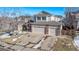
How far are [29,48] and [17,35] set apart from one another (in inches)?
8.8

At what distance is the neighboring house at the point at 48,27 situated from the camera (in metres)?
2.35

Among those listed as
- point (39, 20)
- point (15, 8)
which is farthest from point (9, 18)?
point (39, 20)

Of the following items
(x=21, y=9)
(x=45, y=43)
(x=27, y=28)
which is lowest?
(x=45, y=43)

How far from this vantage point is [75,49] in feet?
7.77

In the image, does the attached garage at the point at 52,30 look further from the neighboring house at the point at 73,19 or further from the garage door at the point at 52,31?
the neighboring house at the point at 73,19

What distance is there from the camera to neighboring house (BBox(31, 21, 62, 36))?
2.35 m

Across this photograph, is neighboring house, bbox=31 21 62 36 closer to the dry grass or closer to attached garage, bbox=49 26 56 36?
attached garage, bbox=49 26 56 36

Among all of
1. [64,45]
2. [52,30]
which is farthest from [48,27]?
[64,45]

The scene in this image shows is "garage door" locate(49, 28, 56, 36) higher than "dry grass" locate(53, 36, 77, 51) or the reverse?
higher

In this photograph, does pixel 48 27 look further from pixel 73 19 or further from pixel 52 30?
pixel 73 19

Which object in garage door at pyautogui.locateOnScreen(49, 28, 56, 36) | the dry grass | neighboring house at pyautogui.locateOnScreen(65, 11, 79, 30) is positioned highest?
neighboring house at pyautogui.locateOnScreen(65, 11, 79, 30)

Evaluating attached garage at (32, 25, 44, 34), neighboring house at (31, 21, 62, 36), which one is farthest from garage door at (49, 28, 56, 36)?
attached garage at (32, 25, 44, 34)

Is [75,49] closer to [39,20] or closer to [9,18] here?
[39,20]
